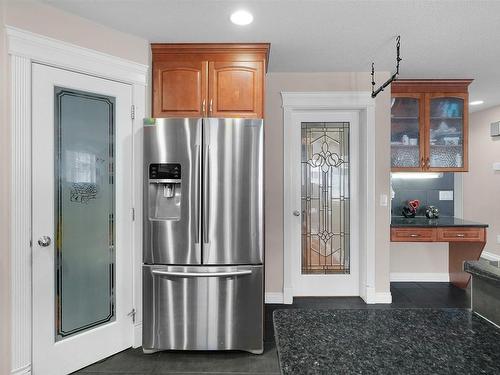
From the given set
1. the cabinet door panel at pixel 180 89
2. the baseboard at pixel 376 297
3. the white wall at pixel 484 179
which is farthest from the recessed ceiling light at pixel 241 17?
the white wall at pixel 484 179

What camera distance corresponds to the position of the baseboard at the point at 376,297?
3.18m

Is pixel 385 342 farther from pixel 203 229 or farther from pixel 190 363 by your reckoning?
pixel 190 363

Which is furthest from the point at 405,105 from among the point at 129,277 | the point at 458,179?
the point at 129,277

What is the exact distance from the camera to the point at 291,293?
10.6 ft

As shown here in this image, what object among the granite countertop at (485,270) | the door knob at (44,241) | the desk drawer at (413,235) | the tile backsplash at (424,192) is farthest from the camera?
the tile backsplash at (424,192)

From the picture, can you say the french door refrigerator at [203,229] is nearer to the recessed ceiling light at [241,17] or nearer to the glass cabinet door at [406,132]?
the recessed ceiling light at [241,17]

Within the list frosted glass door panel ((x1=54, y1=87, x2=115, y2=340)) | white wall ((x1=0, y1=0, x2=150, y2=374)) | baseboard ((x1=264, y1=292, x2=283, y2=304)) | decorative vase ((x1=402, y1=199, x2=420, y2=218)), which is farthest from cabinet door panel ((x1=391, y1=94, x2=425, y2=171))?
white wall ((x1=0, y1=0, x2=150, y2=374))

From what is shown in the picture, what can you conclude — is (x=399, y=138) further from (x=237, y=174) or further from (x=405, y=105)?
(x=237, y=174)

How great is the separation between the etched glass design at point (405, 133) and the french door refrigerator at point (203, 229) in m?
1.99

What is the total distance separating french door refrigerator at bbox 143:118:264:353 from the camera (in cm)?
221

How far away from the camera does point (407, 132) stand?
342 cm

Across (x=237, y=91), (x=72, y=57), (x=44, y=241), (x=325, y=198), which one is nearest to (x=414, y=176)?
(x=325, y=198)

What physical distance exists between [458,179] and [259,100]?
320cm

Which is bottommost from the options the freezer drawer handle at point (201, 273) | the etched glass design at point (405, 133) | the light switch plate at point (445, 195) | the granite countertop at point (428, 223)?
the freezer drawer handle at point (201, 273)
